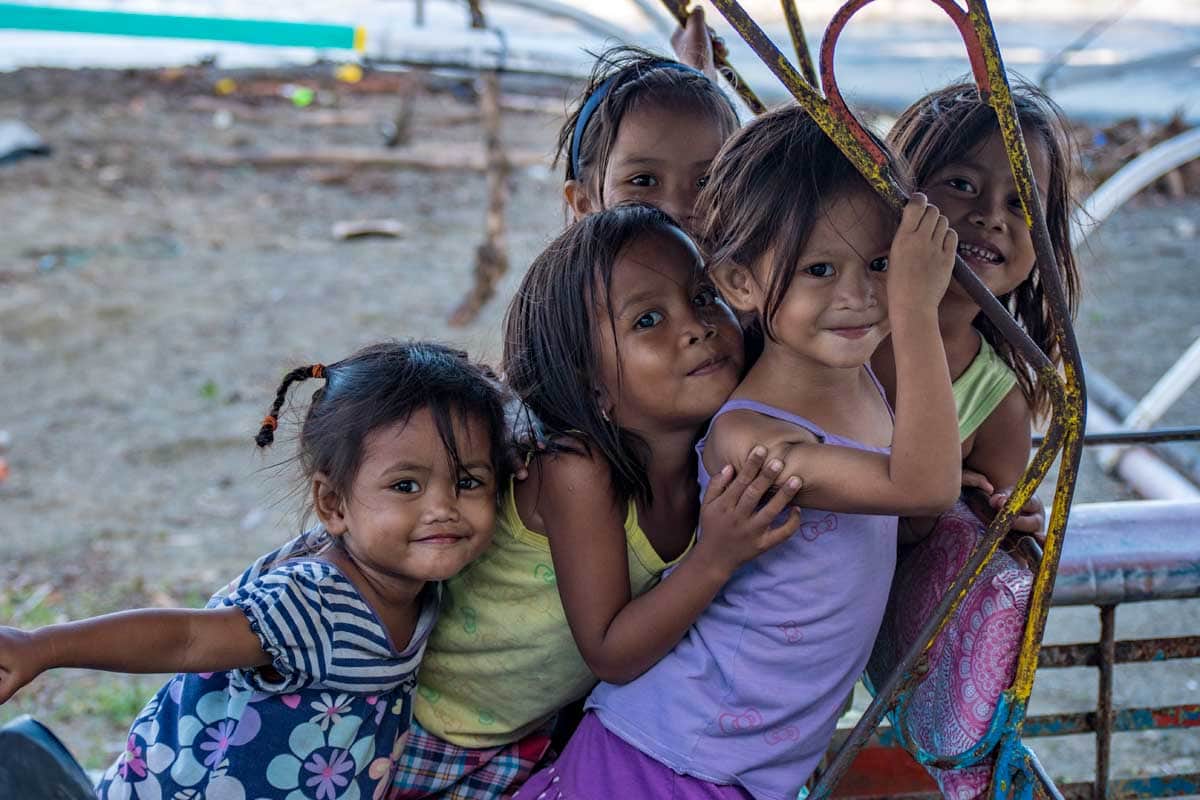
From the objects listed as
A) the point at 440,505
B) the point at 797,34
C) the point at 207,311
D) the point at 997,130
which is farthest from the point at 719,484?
the point at 207,311

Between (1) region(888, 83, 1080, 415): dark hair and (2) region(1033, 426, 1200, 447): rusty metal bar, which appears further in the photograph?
(2) region(1033, 426, 1200, 447): rusty metal bar

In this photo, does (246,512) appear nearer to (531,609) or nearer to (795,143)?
(531,609)

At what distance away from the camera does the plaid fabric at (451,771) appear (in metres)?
1.80

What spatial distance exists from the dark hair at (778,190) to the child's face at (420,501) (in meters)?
0.43

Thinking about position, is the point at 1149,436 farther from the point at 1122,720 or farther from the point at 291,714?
the point at 291,714

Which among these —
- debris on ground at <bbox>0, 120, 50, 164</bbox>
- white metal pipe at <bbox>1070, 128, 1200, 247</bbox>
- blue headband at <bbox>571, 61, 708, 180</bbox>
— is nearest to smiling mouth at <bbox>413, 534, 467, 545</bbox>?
blue headband at <bbox>571, 61, 708, 180</bbox>

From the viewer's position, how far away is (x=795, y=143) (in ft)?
4.72

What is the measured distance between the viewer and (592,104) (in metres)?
2.24

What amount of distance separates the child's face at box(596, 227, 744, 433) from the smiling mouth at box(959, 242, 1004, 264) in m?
0.37

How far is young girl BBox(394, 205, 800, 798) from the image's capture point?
5.20ft

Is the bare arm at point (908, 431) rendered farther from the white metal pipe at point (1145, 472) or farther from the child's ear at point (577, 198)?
the white metal pipe at point (1145, 472)

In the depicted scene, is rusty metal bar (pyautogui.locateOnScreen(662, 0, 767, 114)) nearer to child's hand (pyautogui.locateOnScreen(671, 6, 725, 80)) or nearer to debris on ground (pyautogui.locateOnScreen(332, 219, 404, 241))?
child's hand (pyautogui.locateOnScreen(671, 6, 725, 80))

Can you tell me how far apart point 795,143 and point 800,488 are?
0.40 meters

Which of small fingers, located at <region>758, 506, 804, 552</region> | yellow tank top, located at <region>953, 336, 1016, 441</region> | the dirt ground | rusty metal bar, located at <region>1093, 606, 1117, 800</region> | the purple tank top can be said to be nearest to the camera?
small fingers, located at <region>758, 506, 804, 552</region>
